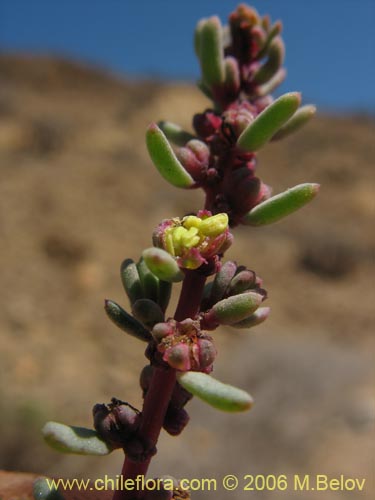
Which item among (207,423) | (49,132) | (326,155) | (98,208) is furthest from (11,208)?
(326,155)

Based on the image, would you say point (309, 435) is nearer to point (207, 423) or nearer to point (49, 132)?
point (207, 423)

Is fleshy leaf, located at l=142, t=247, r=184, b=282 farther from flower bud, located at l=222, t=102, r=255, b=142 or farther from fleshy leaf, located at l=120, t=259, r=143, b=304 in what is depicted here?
flower bud, located at l=222, t=102, r=255, b=142

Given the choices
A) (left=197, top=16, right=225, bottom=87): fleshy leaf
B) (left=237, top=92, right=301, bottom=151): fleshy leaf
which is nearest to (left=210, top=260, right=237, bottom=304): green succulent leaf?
(left=237, top=92, right=301, bottom=151): fleshy leaf

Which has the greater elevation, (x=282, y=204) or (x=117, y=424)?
(x=282, y=204)

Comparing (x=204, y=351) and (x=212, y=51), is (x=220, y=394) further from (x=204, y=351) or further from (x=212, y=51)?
(x=212, y=51)

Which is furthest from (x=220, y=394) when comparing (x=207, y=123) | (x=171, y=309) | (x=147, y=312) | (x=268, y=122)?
(x=171, y=309)
